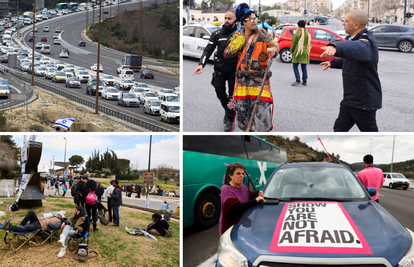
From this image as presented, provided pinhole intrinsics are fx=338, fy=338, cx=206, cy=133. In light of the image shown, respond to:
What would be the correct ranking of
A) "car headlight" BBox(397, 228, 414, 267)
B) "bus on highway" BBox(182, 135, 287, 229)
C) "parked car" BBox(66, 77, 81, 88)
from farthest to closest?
1. "parked car" BBox(66, 77, 81, 88)
2. "bus on highway" BBox(182, 135, 287, 229)
3. "car headlight" BBox(397, 228, 414, 267)

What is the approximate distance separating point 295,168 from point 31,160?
6128mm

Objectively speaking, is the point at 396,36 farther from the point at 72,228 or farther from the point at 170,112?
the point at 72,228

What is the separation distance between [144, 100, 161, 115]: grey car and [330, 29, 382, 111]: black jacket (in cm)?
2636

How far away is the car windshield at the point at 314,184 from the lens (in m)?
3.76

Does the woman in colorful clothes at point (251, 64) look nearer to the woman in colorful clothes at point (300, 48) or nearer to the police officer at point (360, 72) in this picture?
the police officer at point (360, 72)

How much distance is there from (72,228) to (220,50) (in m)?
4.27

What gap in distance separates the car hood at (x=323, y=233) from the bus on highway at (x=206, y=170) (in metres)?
2.49

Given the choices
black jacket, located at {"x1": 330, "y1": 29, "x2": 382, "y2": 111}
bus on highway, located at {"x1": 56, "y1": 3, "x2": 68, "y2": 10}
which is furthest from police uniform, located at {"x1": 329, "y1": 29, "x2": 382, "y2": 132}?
bus on highway, located at {"x1": 56, "y1": 3, "x2": 68, "y2": 10}

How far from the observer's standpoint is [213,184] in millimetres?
6523

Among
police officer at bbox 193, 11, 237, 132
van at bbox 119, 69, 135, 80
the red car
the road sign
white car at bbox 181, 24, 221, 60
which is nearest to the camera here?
police officer at bbox 193, 11, 237, 132

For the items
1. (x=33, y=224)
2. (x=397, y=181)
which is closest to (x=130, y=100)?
(x=397, y=181)

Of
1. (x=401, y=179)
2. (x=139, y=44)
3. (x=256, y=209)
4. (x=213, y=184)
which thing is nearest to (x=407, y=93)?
(x=213, y=184)

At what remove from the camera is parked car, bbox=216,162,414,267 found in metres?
2.70

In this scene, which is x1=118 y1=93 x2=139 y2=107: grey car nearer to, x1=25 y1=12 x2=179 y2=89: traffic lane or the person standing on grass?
x1=25 y1=12 x2=179 y2=89: traffic lane
